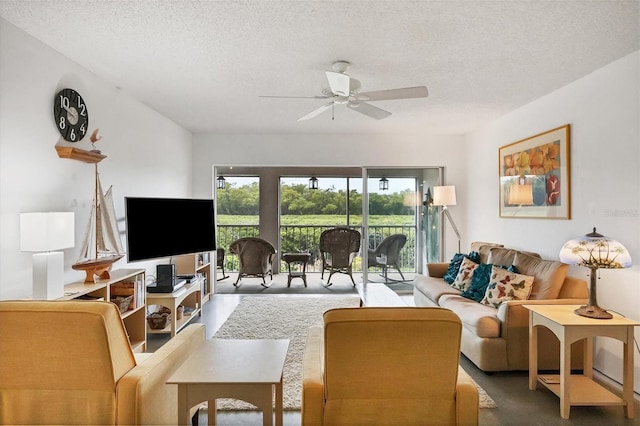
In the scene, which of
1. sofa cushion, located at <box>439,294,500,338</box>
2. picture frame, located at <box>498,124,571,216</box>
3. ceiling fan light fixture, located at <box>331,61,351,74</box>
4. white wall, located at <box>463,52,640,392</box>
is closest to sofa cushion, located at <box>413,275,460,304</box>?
sofa cushion, located at <box>439,294,500,338</box>

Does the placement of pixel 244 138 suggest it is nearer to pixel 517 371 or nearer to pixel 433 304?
pixel 433 304

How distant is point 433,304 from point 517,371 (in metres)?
1.05

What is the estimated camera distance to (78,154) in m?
2.80

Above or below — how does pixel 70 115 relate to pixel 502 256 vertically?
above

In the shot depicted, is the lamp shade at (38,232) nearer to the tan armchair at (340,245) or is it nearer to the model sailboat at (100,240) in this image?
the model sailboat at (100,240)

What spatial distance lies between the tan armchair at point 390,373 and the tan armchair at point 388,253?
4.35 m

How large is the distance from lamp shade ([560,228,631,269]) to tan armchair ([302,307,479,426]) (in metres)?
1.47

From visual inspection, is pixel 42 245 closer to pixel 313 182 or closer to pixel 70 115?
pixel 70 115

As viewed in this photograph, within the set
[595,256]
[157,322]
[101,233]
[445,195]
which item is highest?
[445,195]

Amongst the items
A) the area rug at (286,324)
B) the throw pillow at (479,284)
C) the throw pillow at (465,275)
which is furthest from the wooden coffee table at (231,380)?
the throw pillow at (465,275)

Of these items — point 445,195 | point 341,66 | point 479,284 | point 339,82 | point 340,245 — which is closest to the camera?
point 339,82

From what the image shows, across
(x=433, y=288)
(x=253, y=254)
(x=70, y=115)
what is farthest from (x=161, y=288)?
(x=433, y=288)

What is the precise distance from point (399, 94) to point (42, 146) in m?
2.58

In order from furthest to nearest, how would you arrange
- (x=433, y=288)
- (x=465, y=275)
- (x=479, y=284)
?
(x=433, y=288) < (x=465, y=275) < (x=479, y=284)
